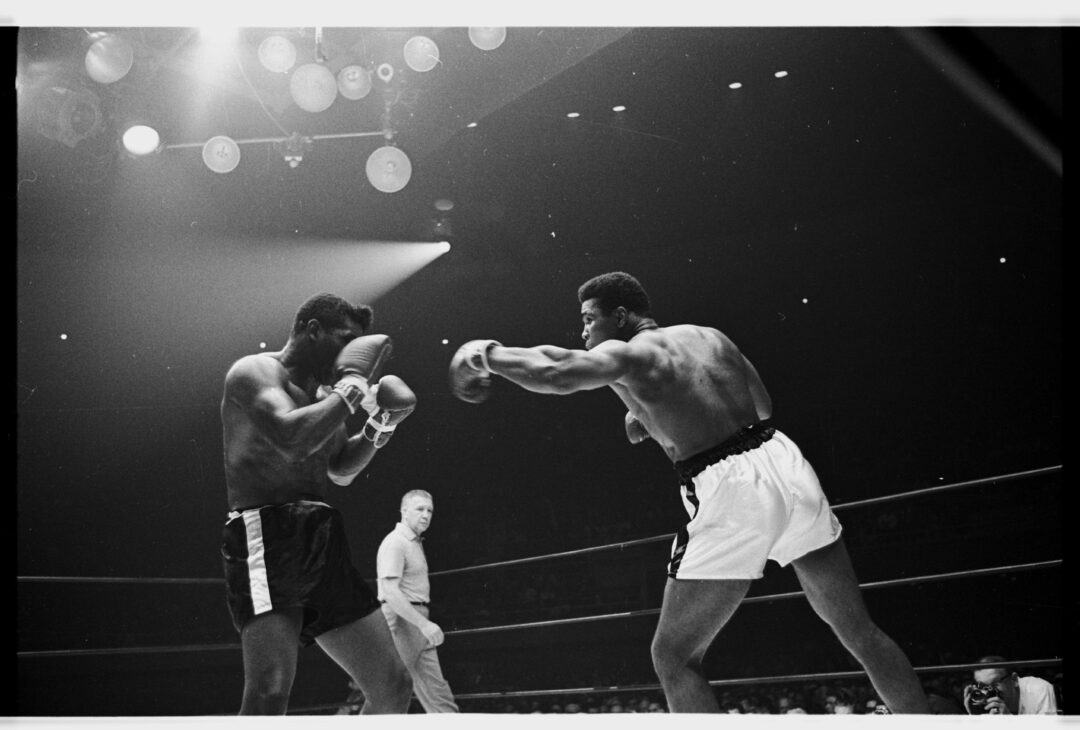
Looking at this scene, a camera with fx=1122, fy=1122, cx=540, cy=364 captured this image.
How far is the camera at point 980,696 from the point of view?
4.03m

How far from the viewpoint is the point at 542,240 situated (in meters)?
4.34

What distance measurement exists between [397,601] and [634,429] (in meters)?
1.08

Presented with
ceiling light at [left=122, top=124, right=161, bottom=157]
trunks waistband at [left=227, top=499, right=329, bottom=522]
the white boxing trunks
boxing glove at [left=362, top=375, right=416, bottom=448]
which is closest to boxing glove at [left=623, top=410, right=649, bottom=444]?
the white boxing trunks

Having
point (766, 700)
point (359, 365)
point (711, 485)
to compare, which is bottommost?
point (766, 700)

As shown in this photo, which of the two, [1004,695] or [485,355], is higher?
[485,355]

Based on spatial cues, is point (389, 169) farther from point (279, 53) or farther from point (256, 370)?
point (256, 370)

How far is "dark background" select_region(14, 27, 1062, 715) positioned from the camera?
166 inches

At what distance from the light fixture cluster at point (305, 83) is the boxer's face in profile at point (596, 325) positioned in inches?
34.6

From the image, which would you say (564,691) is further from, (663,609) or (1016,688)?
(1016,688)

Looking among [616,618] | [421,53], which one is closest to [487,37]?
[421,53]

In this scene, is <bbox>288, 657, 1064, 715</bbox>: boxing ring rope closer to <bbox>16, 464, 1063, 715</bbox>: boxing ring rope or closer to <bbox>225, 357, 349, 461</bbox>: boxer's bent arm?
<bbox>16, 464, 1063, 715</bbox>: boxing ring rope

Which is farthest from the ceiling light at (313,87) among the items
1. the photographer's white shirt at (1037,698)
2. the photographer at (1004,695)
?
the photographer's white shirt at (1037,698)

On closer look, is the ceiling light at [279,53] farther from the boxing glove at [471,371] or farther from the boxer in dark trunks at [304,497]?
the boxing glove at [471,371]

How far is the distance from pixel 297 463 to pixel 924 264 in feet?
8.08
